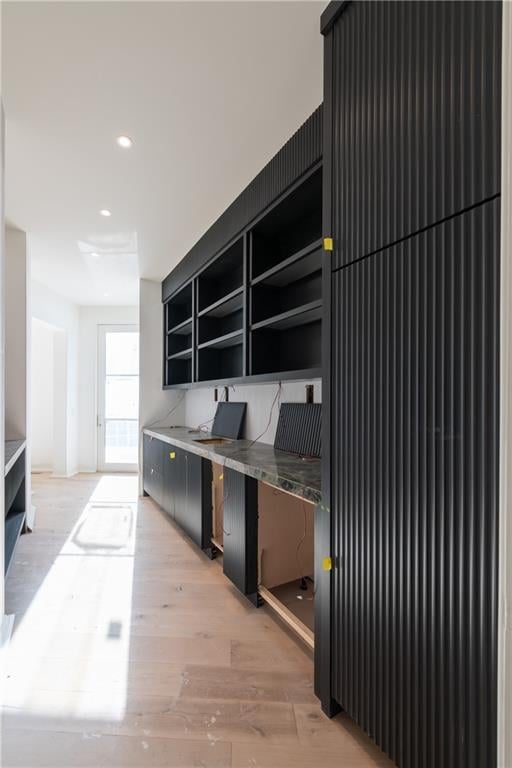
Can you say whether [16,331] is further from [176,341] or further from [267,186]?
[267,186]

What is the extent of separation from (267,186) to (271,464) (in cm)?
173

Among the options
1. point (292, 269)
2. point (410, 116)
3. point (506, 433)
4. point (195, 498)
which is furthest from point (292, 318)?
point (195, 498)

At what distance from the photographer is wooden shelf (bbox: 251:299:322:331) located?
1996 millimetres

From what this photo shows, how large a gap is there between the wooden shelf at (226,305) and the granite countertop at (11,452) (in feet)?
6.31

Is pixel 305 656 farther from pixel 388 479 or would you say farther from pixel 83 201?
pixel 83 201

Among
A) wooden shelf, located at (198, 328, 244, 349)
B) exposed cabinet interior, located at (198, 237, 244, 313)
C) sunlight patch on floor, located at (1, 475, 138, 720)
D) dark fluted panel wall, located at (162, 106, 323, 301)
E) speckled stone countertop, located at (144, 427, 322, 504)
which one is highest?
dark fluted panel wall, located at (162, 106, 323, 301)

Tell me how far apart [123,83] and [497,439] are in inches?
84.1

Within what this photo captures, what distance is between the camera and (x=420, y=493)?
1.03 metres

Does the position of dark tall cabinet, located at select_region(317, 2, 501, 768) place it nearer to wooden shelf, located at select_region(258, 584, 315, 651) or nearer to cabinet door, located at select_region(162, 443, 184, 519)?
wooden shelf, located at select_region(258, 584, 315, 651)

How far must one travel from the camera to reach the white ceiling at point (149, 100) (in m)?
1.38

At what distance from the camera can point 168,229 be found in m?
3.24

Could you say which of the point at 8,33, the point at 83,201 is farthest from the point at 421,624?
the point at 83,201

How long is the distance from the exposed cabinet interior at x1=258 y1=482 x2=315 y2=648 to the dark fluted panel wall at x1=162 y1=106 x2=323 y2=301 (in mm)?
1801

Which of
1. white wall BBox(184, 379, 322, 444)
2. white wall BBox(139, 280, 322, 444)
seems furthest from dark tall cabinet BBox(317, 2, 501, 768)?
white wall BBox(139, 280, 322, 444)
